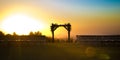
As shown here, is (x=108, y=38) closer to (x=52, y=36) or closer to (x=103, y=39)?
(x=103, y=39)

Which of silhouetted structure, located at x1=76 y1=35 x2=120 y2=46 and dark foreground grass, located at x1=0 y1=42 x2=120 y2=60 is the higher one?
silhouetted structure, located at x1=76 y1=35 x2=120 y2=46

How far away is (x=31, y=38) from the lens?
41.0 m

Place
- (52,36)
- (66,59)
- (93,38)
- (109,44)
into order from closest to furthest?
1. (66,59)
2. (109,44)
3. (93,38)
4. (52,36)

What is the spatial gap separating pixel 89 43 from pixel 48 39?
422 inches

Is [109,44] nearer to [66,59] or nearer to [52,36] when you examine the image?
[52,36]

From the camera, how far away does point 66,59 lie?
17359 millimetres

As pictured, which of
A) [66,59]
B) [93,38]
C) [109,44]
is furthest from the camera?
[93,38]

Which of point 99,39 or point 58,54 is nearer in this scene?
point 58,54

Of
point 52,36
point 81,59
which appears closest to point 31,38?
point 52,36

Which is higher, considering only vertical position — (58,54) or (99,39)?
(99,39)

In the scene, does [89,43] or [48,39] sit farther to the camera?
[48,39]

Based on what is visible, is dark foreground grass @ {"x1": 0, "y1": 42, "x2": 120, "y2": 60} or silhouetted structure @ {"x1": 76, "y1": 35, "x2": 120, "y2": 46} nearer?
dark foreground grass @ {"x1": 0, "y1": 42, "x2": 120, "y2": 60}

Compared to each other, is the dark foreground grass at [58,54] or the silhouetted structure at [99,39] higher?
the silhouetted structure at [99,39]

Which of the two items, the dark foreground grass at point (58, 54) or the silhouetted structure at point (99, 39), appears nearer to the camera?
the dark foreground grass at point (58, 54)
